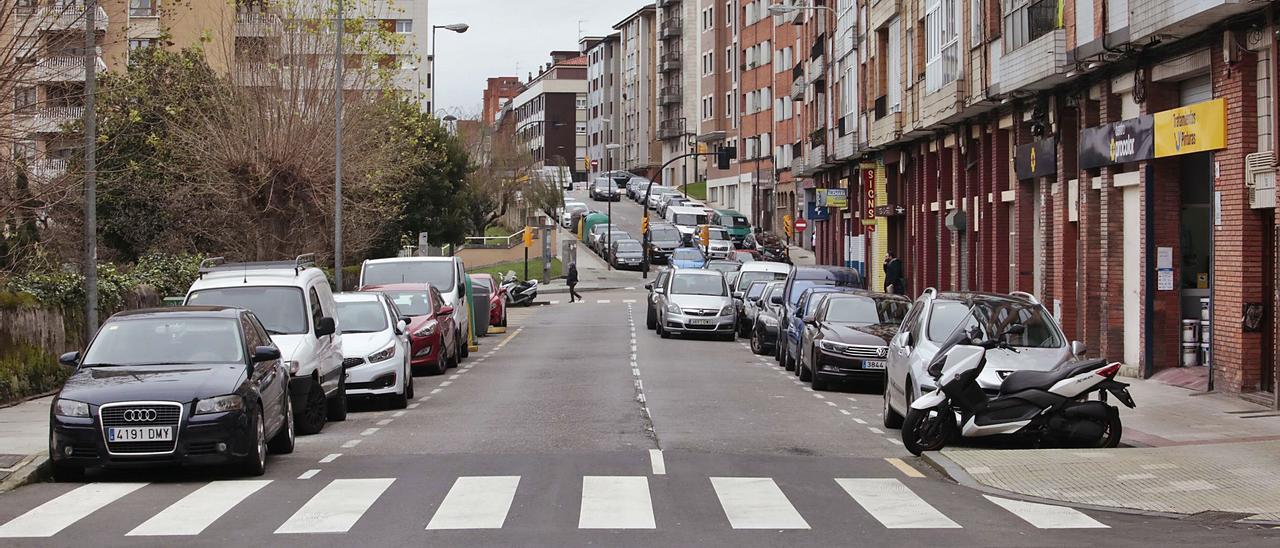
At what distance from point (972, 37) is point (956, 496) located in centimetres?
2279

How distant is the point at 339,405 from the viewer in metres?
18.7

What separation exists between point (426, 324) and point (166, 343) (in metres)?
12.5

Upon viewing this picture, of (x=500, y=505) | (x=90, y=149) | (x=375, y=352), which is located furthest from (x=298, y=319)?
(x=500, y=505)

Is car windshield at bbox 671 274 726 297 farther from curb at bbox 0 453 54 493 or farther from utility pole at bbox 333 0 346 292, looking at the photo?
curb at bbox 0 453 54 493

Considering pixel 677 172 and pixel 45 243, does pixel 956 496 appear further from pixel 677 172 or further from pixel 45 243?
pixel 677 172

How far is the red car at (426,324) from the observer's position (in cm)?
2625

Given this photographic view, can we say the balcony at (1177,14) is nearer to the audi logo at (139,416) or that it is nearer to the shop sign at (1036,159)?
the shop sign at (1036,159)

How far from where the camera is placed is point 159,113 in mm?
40375

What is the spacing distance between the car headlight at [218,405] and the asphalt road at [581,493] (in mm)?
602

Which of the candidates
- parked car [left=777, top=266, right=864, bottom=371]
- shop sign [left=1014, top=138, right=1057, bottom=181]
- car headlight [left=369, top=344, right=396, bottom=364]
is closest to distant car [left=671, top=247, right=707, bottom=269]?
parked car [left=777, top=266, right=864, bottom=371]

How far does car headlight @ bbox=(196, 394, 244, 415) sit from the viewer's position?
12.8 m

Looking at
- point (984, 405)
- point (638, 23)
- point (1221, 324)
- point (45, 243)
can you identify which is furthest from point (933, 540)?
point (638, 23)

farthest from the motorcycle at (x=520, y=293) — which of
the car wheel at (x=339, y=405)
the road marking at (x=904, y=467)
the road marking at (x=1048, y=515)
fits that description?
the road marking at (x=1048, y=515)

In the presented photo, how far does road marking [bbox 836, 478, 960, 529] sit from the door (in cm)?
1268
